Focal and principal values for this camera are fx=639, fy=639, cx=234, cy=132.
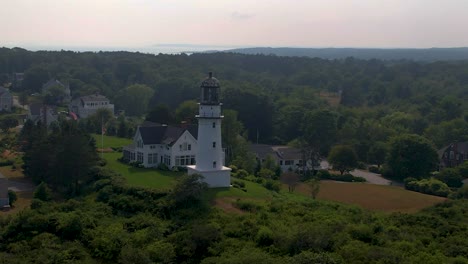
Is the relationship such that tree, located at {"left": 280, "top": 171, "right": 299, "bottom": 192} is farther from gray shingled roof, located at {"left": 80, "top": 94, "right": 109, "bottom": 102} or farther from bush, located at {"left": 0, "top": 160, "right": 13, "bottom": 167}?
gray shingled roof, located at {"left": 80, "top": 94, "right": 109, "bottom": 102}

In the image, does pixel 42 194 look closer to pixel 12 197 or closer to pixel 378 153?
pixel 12 197

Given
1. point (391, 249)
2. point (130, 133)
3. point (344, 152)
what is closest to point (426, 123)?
point (344, 152)

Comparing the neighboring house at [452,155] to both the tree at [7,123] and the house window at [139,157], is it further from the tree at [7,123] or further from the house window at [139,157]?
the tree at [7,123]

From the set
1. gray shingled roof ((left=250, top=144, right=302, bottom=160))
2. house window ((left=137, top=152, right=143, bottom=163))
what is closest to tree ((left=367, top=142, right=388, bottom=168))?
gray shingled roof ((left=250, top=144, right=302, bottom=160))

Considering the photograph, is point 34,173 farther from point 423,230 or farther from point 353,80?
point 353,80

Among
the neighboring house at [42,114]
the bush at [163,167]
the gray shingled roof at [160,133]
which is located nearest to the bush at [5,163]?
the gray shingled roof at [160,133]

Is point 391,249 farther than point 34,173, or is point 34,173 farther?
point 34,173

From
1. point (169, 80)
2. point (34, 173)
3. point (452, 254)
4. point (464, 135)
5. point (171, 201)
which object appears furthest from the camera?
point (169, 80)

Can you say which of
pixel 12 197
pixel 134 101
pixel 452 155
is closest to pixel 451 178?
pixel 452 155
